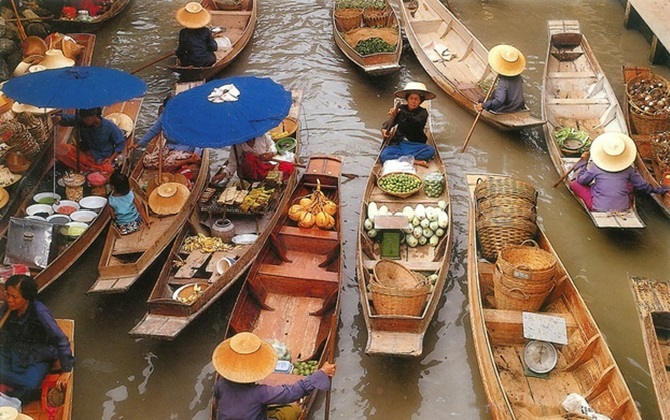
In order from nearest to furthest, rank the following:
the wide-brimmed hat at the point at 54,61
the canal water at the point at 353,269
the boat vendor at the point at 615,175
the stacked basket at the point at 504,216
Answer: the canal water at the point at 353,269 → the stacked basket at the point at 504,216 → the boat vendor at the point at 615,175 → the wide-brimmed hat at the point at 54,61

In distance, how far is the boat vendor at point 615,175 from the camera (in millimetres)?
7777

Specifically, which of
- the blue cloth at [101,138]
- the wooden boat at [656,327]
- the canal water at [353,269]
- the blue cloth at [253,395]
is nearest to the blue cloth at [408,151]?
the canal water at [353,269]

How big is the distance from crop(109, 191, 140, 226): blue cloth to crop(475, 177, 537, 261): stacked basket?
Answer: 4.36 m

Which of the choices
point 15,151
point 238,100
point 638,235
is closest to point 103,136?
point 15,151

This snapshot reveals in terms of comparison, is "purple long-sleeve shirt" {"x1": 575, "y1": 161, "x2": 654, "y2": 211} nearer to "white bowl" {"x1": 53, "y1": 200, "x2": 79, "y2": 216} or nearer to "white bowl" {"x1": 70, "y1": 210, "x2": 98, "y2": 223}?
"white bowl" {"x1": 70, "y1": 210, "x2": 98, "y2": 223}

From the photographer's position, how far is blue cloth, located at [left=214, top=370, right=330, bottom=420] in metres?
4.73

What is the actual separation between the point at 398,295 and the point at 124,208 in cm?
364

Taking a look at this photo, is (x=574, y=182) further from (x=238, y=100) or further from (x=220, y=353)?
(x=220, y=353)

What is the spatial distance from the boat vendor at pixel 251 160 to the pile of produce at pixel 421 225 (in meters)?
1.70

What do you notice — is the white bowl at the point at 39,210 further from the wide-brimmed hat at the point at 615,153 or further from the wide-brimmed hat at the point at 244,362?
the wide-brimmed hat at the point at 615,153

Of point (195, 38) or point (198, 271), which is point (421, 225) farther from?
point (195, 38)

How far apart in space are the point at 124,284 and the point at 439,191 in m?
4.32

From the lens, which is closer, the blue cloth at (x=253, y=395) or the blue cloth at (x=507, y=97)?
the blue cloth at (x=253, y=395)

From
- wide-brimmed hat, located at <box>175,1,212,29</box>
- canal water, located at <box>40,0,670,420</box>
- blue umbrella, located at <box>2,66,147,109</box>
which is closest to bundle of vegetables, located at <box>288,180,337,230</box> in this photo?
canal water, located at <box>40,0,670,420</box>
